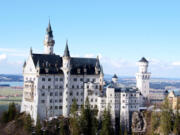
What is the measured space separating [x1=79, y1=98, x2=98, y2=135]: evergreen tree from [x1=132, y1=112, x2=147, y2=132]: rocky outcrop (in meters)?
13.1

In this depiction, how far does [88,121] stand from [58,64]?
62.8ft

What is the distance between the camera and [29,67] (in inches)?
3743

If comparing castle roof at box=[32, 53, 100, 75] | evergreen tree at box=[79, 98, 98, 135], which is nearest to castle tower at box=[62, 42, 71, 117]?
castle roof at box=[32, 53, 100, 75]

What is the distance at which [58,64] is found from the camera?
94250mm

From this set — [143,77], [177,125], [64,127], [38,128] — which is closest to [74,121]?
Answer: [64,127]

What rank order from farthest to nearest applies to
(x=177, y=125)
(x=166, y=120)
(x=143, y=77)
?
(x=143, y=77)
(x=177, y=125)
(x=166, y=120)

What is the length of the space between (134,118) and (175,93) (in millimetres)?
21655

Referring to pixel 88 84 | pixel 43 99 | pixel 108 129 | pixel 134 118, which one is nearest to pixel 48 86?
pixel 43 99

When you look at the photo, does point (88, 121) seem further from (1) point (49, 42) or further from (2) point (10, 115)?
(1) point (49, 42)

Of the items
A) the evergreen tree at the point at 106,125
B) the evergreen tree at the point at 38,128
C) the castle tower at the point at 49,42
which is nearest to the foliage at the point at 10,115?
the evergreen tree at the point at 38,128

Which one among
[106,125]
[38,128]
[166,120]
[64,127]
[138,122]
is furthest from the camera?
[138,122]

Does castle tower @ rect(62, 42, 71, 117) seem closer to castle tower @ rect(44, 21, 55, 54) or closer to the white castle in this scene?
the white castle

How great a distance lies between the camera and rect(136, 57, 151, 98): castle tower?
105 metres

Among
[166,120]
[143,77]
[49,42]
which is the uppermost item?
[49,42]
